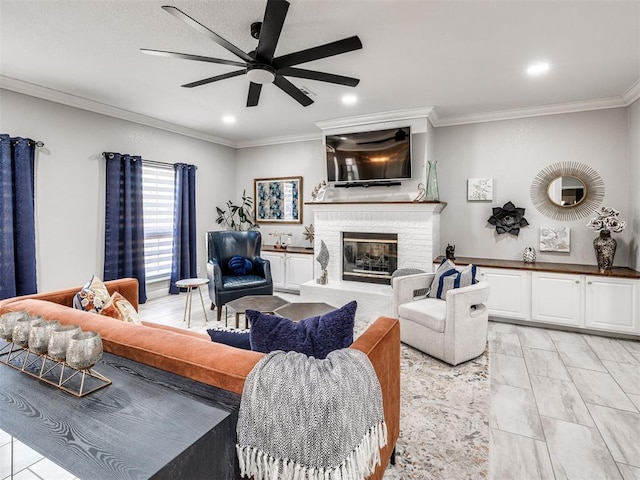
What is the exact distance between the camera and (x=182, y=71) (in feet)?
10.5

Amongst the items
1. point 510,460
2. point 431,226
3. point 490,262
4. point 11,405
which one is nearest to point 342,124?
point 431,226

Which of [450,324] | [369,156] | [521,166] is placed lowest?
[450,324]

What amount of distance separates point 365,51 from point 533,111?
8.75 ft

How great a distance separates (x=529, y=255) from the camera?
4.15m

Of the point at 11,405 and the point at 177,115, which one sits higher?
the point at 177,115

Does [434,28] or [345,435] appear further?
[434,28]

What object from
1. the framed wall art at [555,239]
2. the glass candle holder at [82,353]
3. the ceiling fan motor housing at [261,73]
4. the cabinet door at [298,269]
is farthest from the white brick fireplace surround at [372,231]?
the glass candle holder at [82,353]

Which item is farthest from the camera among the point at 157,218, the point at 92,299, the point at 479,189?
the point at 157,218

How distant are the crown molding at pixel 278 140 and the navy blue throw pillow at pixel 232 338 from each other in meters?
4.50

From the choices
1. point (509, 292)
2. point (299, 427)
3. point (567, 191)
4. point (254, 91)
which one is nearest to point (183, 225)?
point (254, 91)

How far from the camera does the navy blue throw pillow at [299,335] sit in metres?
1.33

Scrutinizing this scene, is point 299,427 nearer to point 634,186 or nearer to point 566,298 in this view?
point 566,298

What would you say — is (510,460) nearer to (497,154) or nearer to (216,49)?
(216,49)

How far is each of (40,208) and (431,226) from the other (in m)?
4.54
